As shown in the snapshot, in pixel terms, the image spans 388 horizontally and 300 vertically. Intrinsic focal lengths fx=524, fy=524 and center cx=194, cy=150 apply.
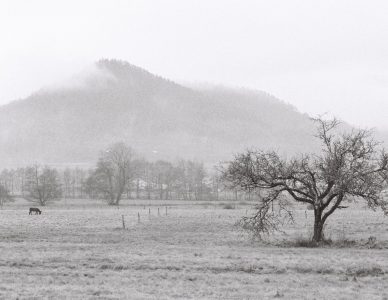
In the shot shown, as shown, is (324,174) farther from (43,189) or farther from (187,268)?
(43,189)

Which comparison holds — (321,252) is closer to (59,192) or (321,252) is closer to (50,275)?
(50,275)

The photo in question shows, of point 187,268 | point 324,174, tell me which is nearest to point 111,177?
point 324,174

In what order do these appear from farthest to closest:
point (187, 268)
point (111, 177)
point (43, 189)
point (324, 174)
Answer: point (111, 177)
point (43, 189)
point (324, 174)
point (187, 268)

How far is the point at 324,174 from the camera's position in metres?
31.3

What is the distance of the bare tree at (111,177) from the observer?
107 m

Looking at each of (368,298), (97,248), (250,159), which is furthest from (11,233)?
(368,298)

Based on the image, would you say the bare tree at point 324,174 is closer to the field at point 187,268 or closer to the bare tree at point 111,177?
the field at point 187,268

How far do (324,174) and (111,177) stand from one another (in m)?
82.5

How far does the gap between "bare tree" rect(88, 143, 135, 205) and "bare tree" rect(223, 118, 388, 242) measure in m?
75.5

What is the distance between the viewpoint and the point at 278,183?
107 ft

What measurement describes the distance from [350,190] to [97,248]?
15117 millimetres

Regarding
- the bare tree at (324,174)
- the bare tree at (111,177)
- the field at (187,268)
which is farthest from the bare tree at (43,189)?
the bare tree at (324,174)

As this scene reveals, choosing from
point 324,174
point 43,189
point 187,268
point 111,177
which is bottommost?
point 187,268

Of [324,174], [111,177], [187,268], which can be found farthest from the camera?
[111,177]
